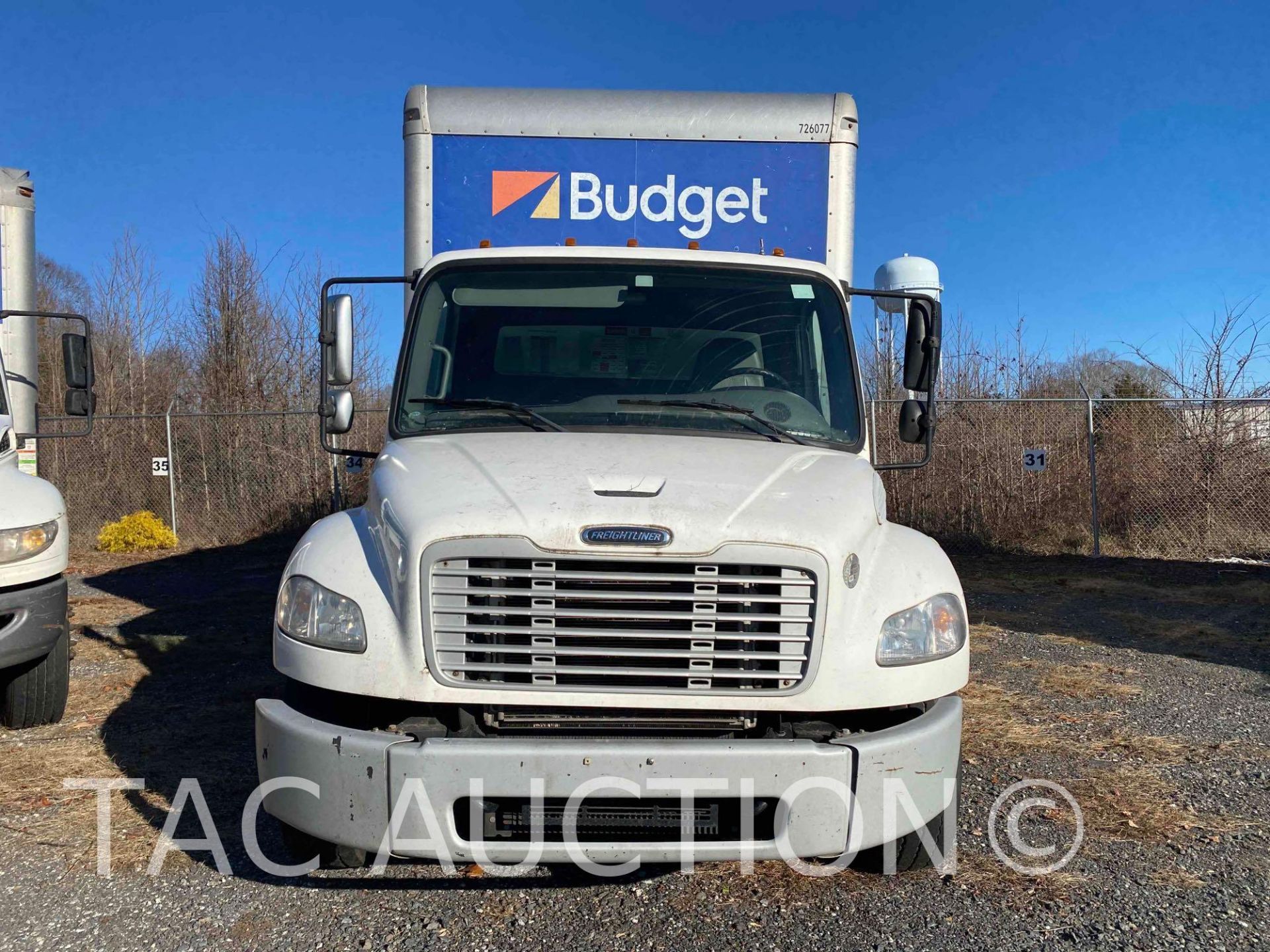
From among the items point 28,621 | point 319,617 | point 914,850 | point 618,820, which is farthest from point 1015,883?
point 28,621

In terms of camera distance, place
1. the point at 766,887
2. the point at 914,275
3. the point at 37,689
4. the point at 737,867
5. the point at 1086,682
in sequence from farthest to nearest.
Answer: the point at 914,275 → the point at 1086,682 → the point at 37,689 → the point at 737,867 → the point at 766,887

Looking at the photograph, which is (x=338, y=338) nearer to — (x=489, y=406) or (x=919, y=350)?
(x=489, y=406)

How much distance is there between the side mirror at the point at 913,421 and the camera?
4441 millimetres

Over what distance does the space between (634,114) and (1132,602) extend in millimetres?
7346

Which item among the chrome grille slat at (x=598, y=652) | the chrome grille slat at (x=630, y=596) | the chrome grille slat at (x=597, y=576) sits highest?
the chrome grille slat at (x=597, y=576)

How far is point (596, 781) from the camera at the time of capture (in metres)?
2.71

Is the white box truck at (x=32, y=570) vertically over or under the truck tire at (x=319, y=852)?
over

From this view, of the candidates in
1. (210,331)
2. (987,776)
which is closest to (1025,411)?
(987,776)

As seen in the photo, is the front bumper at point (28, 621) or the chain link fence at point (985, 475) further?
the chain link fence at point (985, 475)

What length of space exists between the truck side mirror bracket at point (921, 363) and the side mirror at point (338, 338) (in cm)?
238

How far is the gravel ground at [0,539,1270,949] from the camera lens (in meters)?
3.10

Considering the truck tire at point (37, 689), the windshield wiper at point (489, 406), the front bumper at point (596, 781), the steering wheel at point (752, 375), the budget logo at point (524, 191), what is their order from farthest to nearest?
the budget logo at point (524, 191)
the truck tire at point (37, 689)
the steering wheel at point (752, 375)
the windshield wiper at point (489, 406)
the front bumper at point (596, 781)

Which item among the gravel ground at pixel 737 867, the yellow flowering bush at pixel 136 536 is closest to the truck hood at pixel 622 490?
the gravel ground at pixel 737 867

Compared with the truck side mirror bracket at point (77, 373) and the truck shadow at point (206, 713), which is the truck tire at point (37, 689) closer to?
the truck shadow at point (206, 713)
